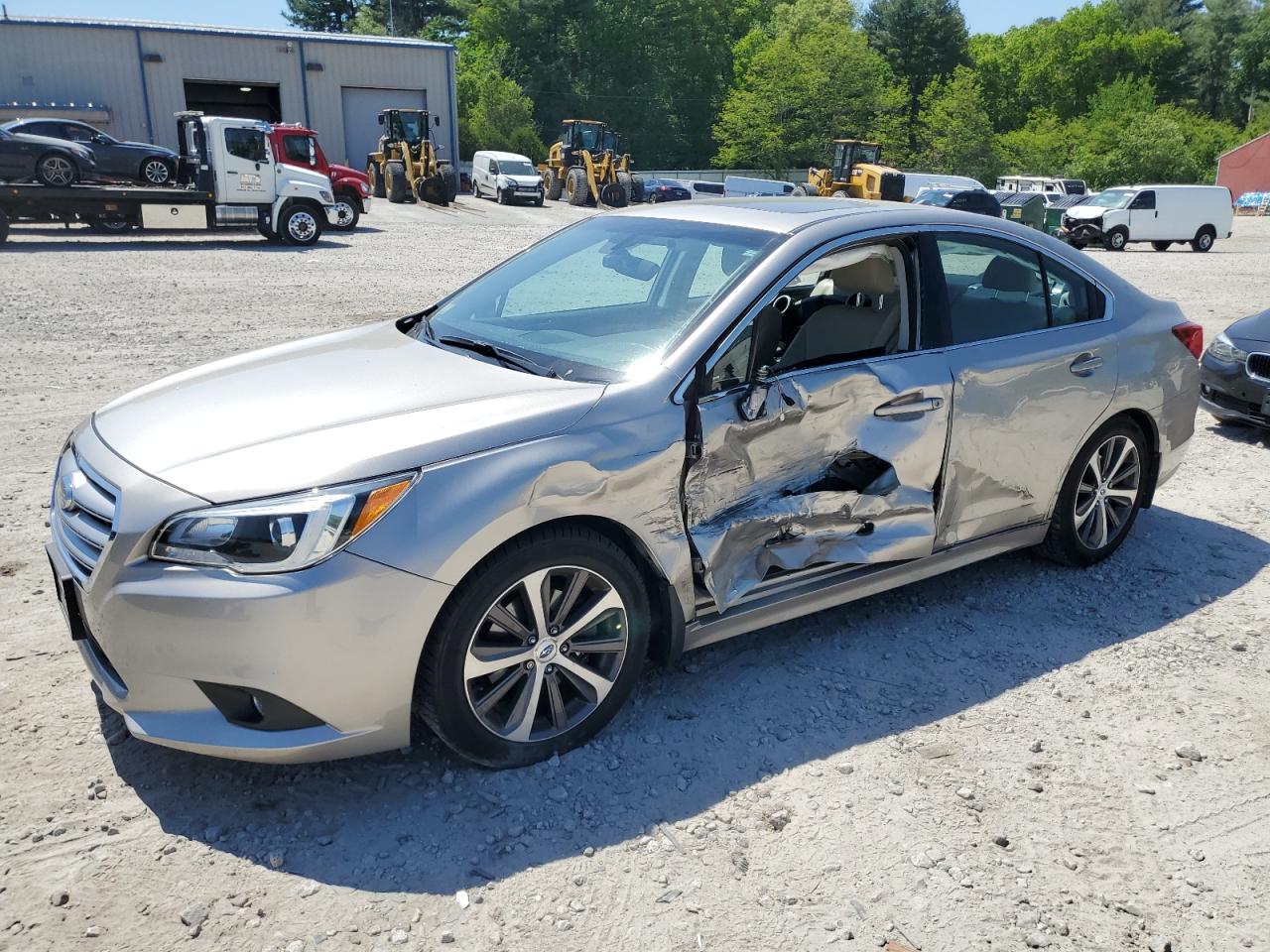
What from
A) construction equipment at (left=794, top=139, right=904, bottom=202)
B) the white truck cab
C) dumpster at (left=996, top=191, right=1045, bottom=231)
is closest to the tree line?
construction equipment at (left=794, top=139, right=904, bottom=202)

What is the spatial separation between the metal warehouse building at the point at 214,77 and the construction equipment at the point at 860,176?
16454 mm

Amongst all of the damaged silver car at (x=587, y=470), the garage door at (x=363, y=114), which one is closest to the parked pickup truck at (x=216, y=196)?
the damaged silver car at (x=587, y=470)

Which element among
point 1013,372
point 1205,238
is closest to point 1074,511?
point 1013,372

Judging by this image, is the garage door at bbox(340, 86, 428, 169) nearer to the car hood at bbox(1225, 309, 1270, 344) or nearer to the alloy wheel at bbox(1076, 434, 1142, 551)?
the car hood at bbox(1225, 309, 1270, 344)

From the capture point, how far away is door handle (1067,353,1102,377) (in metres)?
4.44

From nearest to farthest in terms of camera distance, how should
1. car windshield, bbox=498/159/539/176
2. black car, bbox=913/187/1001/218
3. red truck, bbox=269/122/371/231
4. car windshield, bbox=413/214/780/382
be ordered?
car windshield, bbox=413/214/780/382 → red truck, bbox=269/122/371/231 → black car, bbox=913/187/1001/218 → car windshield, bbox=498/159/539/176

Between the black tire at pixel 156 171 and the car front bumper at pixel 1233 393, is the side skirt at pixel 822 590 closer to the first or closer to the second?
the car front bumper at pixel 1233 393

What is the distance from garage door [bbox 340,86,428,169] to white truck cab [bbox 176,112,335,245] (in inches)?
918

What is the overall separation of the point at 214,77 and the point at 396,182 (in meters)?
12.2

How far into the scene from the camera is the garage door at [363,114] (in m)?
43.3

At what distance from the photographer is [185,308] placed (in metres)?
12.2

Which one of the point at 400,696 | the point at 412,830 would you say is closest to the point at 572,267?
the point at 400,696

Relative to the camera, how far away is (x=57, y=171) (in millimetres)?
20422

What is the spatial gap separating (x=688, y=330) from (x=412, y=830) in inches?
69.9
